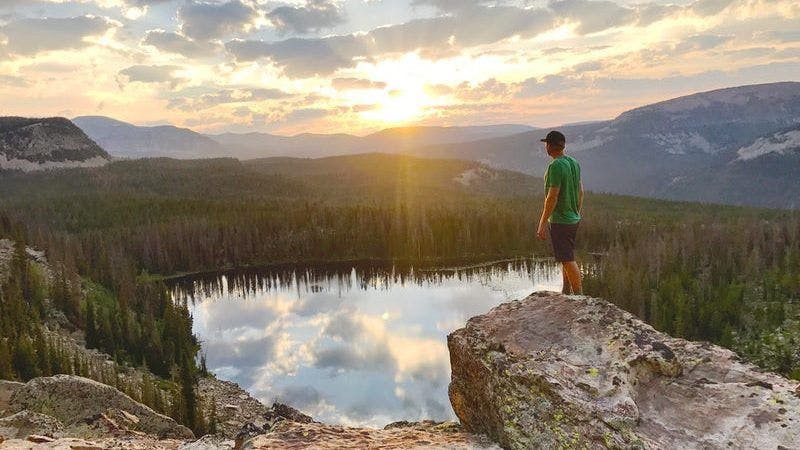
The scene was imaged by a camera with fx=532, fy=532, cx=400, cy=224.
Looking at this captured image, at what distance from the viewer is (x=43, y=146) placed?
168 m

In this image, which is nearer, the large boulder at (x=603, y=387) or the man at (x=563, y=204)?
the large boulder at (x=603, y=387)

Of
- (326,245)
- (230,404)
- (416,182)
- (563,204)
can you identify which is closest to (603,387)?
(563,204)

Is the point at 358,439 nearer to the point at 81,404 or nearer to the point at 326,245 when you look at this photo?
the point at 81,404

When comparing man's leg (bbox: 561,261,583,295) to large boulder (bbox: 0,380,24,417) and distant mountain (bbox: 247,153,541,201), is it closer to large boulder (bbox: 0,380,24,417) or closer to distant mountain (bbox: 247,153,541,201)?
large boulder (bbox: 0,380,24,417)

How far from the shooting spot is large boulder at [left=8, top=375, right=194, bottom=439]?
12.0 m

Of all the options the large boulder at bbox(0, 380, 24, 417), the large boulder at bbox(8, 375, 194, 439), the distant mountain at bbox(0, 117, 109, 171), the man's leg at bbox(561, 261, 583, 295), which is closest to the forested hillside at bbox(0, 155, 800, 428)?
the man's leg at bbox(561, 261, 583, 295)

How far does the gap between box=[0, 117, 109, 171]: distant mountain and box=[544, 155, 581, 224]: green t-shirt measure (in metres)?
182

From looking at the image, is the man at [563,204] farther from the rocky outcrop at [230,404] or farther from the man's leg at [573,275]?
the rocky outcrop at [230,404]

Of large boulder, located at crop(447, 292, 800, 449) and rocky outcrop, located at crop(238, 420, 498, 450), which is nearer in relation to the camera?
large boulder, located at crop(447, 292, 800, 449)

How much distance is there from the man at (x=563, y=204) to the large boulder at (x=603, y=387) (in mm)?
2107

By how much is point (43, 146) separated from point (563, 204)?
196583 millimetres

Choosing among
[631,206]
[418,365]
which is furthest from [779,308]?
[631,206]

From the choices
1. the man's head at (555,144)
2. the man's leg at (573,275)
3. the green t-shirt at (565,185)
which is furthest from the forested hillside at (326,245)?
the man's head at (555,144)

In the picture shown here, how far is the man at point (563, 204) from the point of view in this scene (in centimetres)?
1072
